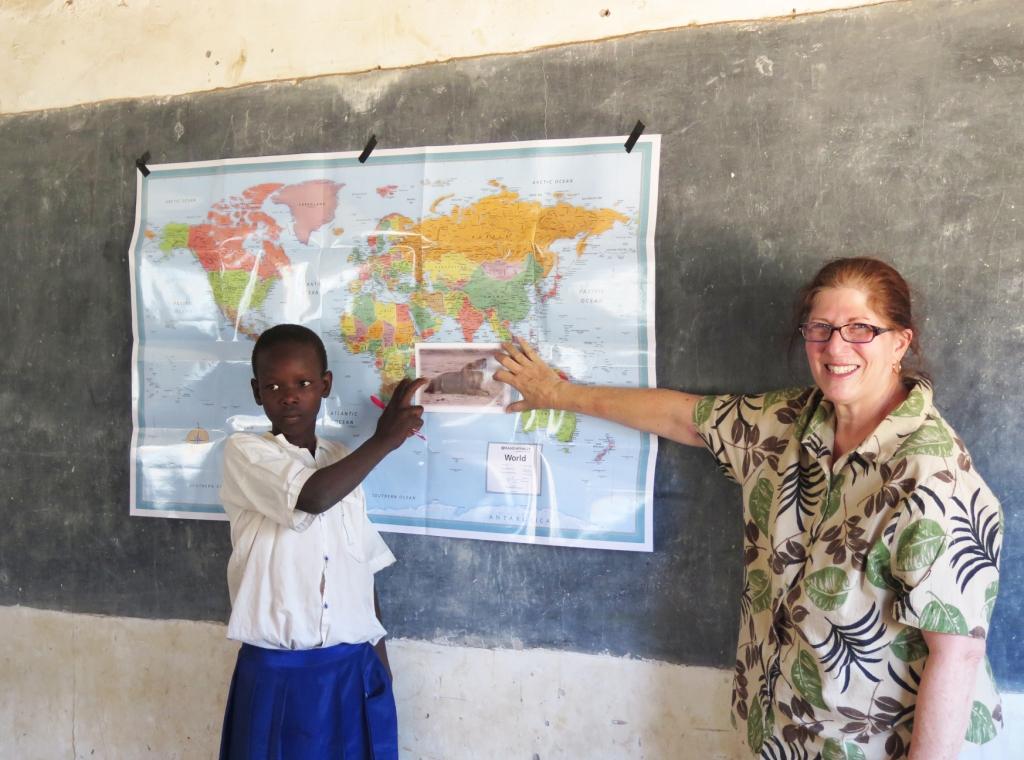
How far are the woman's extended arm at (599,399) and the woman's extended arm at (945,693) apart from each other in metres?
0.62

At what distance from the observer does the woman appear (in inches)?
44.7

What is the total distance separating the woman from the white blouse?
3.06 feet

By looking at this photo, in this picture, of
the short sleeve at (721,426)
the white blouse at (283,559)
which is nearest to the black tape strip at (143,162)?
the white blouse at (283,559)

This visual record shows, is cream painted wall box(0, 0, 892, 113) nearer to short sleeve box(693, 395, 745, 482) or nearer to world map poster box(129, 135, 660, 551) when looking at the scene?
world map poster box(129, 135, 660, 551)

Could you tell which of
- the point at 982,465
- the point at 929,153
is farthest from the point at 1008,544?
the point at 929,153

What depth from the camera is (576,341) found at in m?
1.77

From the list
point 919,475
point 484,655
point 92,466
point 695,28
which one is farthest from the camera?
point 92,466

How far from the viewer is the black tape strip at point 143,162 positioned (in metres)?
2.11

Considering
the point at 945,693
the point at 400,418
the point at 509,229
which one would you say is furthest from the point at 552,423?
the point at 945,693

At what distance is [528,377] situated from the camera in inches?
69.7

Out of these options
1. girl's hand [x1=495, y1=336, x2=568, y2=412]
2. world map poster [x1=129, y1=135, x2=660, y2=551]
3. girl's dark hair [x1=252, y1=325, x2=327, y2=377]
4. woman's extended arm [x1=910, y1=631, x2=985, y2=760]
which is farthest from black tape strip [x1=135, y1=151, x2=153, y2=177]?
woman's extended arm [x1=910, y1=631, x2=985, y2=760]

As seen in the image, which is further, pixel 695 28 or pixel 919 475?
pixel 695 28

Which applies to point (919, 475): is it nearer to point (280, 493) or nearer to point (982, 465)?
point (982, 465)

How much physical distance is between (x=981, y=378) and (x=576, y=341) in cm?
90
